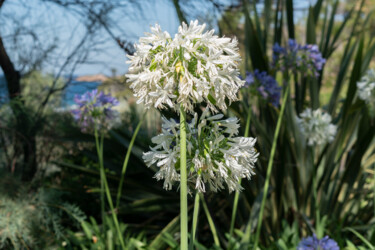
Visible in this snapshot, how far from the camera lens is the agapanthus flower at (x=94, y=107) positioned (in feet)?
5.76

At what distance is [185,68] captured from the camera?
2.45 ft

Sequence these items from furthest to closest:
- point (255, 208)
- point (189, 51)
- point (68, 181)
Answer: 1. point (68, 181)
2. point (255, 208)
3. point (189, 51)

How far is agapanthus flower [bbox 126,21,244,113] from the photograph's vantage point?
29.5 inches

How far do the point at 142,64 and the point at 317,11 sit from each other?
240 cm

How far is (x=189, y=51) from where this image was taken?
2.50 feet

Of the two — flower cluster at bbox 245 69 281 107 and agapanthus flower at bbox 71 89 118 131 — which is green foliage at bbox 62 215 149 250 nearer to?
agapanthus flower at bbox 71 89 118 131

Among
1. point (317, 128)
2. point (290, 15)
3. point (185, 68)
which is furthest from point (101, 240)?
point (290, 15)

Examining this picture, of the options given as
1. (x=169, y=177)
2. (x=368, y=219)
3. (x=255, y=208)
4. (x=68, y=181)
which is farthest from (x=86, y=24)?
(x=368, y=219)

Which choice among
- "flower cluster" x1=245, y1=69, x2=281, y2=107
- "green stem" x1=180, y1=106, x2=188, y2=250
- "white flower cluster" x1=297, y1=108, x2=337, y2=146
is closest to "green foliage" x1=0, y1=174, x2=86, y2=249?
"flower cluster" x1=245, y1=69, x2=281, y2=107

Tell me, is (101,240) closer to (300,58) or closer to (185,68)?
(300,58)

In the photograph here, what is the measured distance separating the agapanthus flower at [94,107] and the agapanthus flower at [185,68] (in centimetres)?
96

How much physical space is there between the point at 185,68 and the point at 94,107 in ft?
3.54

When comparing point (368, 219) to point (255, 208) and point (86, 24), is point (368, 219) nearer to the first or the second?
point (255, 208)

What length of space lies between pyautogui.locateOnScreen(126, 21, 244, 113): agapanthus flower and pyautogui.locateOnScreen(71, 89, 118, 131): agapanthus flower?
961 millimetres
